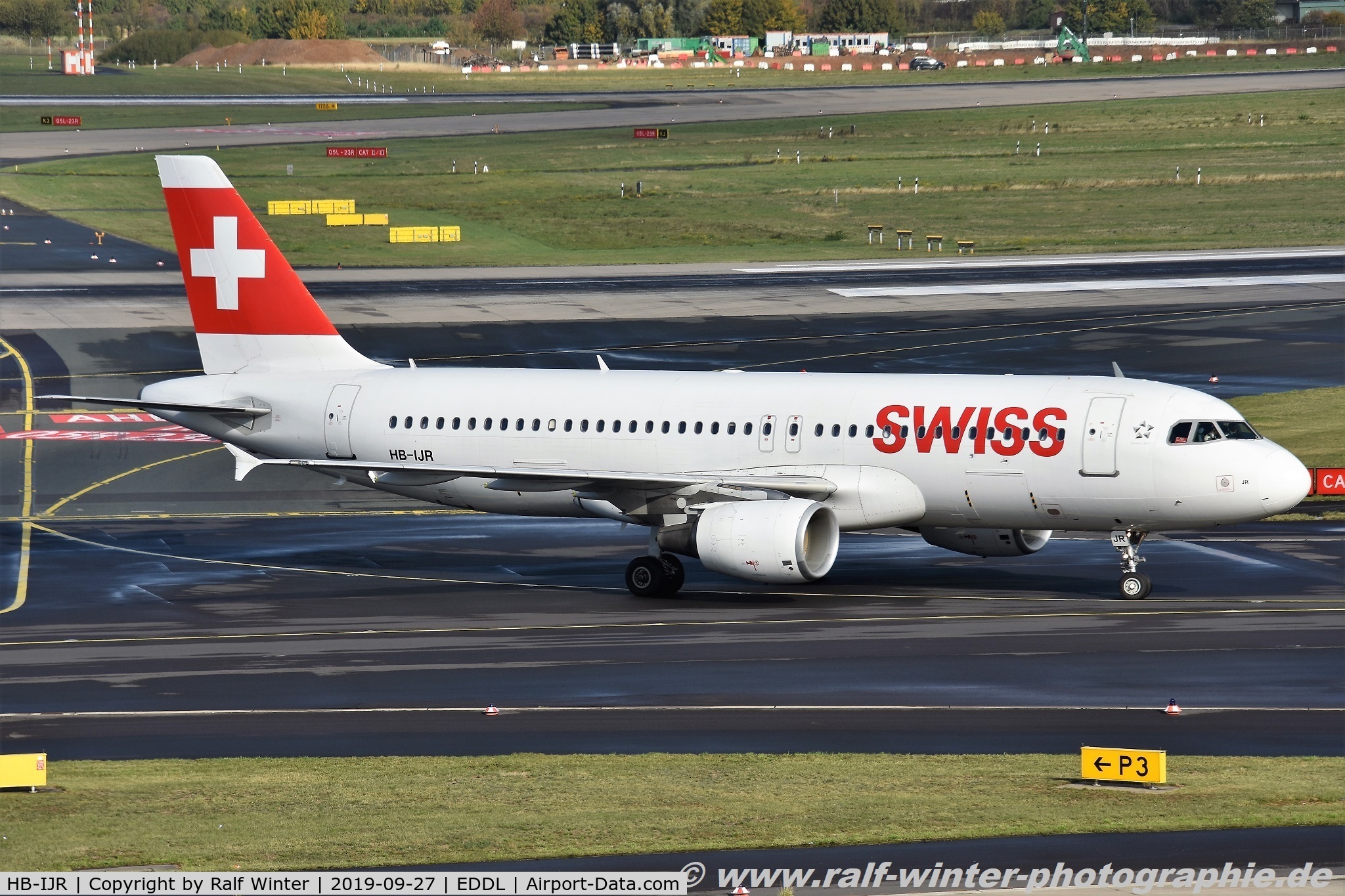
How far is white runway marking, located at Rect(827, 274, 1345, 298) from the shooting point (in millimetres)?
88125

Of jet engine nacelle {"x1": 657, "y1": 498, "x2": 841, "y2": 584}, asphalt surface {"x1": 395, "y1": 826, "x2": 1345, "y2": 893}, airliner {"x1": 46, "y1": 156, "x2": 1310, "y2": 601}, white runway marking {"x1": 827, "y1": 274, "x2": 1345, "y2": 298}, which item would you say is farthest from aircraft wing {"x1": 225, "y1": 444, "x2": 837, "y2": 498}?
white runway marking {"x1": 827, "y1": 274, "x2": 1345, "y2": 298}

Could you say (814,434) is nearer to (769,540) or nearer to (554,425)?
(769,540)

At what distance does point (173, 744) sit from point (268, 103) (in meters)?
178

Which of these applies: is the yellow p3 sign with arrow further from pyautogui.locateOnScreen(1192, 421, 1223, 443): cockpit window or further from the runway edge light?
pyautogui.locateOnScreen(1192, 421, 1223, 443): cockpit window

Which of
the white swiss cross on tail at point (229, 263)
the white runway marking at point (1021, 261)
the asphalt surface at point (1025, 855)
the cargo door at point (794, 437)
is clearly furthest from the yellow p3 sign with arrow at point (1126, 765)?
the white runway marking at point (1021, 261)

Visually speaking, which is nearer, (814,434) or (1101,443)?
(1101,443)

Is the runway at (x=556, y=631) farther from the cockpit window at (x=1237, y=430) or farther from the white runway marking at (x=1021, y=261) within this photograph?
the white runway marking at (x=1021, y=261)

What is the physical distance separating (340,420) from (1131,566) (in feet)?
62.4

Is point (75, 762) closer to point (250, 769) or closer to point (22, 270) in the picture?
point (250, 769)

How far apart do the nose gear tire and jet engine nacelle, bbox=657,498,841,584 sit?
619cm

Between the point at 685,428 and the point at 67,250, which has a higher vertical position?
the point at 67,250

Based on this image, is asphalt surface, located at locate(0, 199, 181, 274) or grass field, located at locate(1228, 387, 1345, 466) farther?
asphalt surface, located at locate(0, 199, 181, 274)

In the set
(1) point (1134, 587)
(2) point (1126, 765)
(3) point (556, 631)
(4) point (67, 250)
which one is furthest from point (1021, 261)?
(2) point (1126, 765)

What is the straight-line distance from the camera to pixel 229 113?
602 feet
